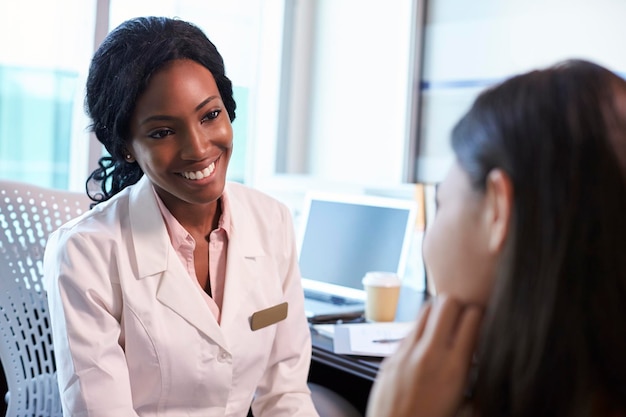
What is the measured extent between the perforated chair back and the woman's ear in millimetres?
1320

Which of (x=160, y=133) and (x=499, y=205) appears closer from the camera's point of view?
Result: (x=499, y=205)

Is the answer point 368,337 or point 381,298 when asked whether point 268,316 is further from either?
point 381,298

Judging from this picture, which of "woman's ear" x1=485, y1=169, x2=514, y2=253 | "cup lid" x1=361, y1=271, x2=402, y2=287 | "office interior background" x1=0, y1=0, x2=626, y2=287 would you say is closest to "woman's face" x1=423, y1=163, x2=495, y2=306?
"woman's ear" x1=485, y1=169, x2=514, y2=253

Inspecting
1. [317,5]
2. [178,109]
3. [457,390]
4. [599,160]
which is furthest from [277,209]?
[317,5]

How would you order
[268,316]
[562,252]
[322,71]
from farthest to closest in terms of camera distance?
[322,71]
[268,316]
[562,252]

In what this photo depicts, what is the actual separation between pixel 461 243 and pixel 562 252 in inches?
4.4

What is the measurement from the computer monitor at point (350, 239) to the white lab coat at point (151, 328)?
2.17 feet

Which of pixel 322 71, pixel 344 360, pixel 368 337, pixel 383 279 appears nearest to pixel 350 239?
pixel 383 279

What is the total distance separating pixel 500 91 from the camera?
0.68 metres

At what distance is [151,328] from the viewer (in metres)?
1.36

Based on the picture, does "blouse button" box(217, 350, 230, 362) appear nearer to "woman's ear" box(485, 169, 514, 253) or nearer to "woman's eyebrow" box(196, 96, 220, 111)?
"woman's eyebrow" box(196, 96, 220, 111)

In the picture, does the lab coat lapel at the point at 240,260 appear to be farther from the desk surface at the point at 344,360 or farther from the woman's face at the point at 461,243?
the woman's face at the point at 461,243

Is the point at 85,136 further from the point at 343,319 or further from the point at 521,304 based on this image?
the point at 521,304

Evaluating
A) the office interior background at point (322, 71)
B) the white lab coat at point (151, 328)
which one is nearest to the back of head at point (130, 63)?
the white lab coat at point (151, 328)
